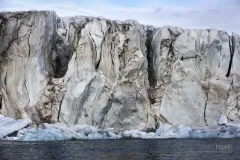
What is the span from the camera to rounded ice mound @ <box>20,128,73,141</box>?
20.8m

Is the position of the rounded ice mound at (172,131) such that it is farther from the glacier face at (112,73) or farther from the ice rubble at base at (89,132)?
the glacier face at (112,73)

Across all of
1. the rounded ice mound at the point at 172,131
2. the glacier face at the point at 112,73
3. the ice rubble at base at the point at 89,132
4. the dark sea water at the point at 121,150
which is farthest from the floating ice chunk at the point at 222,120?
the dark sea water at the point at 121,150

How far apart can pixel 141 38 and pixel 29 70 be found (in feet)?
20.4

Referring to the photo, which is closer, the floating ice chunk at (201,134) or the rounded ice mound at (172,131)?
the rounded ice mound at (172,131)

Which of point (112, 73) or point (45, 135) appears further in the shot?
point (112, 73)

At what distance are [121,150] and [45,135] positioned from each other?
4.60m

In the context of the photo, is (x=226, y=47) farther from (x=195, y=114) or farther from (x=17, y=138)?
(x=17, y=138)

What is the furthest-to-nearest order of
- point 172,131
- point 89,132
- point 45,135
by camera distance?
point 172,131 < point 89,132 < point 45,135

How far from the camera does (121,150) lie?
57.2 feet

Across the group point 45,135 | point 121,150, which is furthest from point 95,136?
point 121,150

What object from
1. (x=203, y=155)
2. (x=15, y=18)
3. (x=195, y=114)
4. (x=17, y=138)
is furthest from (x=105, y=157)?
(x=15, y=18)

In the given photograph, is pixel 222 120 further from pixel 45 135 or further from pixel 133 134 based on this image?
pixel 45 135

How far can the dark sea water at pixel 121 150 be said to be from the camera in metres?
15.6

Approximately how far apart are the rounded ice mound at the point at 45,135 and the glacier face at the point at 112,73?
2930mm
